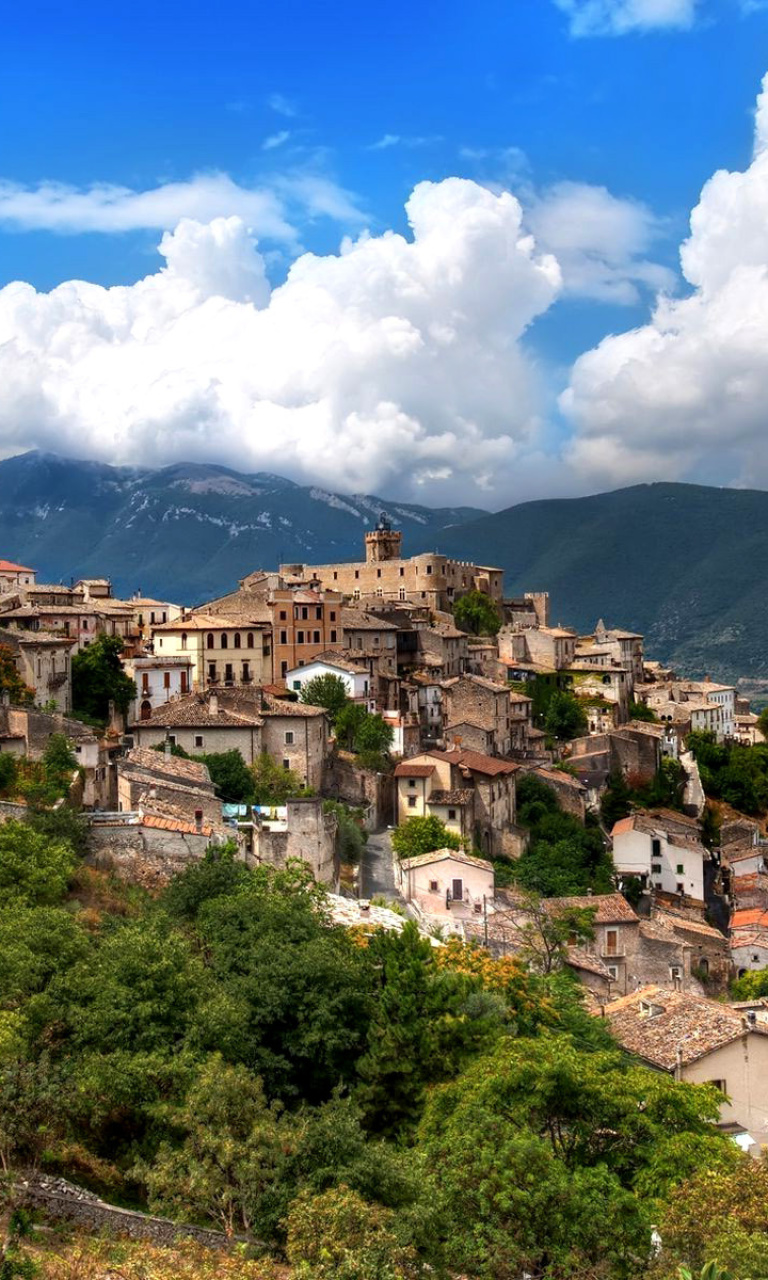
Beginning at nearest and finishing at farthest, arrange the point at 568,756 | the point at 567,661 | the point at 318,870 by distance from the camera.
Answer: the point at 318,870, the point at 568,756, the point at 567,661

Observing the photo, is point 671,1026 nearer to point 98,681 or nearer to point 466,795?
point 466,795

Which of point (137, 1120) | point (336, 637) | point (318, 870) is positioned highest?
point (336, 637)

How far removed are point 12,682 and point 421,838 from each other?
17.8m

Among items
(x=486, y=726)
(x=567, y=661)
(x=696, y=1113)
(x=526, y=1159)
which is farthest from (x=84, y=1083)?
(x=567, y=661)

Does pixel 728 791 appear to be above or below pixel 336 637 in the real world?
below

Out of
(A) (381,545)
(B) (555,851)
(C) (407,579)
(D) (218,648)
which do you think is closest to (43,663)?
(D) (218,648)

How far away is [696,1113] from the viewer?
1886 centimetres

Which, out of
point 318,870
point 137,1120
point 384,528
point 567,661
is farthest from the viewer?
point 384,528

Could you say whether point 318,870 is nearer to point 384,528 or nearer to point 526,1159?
point 526,1159

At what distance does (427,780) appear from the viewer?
5259 cm

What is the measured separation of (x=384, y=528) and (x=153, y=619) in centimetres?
3184

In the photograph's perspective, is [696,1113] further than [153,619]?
No

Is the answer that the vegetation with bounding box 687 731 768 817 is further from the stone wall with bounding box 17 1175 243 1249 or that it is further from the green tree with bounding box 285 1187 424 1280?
the green tree with bounding box 285 1187 424 1280

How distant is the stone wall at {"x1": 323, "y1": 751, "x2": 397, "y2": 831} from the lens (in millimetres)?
51812
